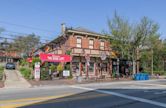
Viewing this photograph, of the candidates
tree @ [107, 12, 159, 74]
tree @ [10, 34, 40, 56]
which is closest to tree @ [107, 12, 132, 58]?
tree @ [107, 12, 159, 74]

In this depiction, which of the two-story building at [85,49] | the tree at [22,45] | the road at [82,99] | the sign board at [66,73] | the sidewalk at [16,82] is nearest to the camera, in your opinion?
the road at [82,99]

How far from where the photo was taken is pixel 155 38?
34.6 m

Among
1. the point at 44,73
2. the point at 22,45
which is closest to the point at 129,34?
the point at 44,73

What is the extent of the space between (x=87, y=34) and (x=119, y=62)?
8.55 metres

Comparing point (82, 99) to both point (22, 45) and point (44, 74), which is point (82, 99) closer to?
point (44, 74)

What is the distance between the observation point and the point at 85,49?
1388 inches

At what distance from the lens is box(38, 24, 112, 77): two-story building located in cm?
3412

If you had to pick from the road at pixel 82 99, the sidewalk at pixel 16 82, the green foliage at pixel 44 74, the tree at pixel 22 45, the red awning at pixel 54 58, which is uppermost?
the tree at pixel 22 45

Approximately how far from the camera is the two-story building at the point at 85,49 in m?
34.1

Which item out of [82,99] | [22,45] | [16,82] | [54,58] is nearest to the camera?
[82,99]

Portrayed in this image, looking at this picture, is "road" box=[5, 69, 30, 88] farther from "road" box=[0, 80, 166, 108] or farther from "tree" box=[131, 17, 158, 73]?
"tree" box=[131, 17, 158, 73]

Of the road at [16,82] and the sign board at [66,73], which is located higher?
the sign board at [66,73]

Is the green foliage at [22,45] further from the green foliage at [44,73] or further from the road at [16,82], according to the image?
the green foliage at [44,73]

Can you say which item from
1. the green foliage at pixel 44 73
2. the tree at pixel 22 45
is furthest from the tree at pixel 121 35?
the tree at pixel 22 45
